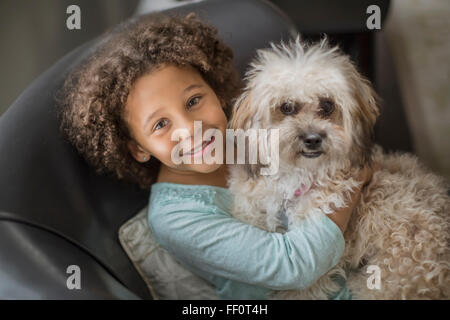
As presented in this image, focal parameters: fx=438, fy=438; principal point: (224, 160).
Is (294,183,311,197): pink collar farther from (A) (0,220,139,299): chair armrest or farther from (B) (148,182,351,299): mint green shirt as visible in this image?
(A) (0,220,139,299): chair armrest

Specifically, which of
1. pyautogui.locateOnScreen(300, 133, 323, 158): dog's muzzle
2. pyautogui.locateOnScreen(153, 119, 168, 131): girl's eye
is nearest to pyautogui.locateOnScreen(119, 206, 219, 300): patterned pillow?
pyautogui.locateOnScreen(153, 119, 168, 131): girl's eye

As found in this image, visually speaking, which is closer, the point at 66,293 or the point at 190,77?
the point at 66,293

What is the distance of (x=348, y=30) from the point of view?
0.95 meters

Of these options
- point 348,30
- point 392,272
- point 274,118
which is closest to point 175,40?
point 274,118

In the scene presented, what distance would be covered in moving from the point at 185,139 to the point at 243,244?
237mm

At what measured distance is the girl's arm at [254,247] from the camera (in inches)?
32.9

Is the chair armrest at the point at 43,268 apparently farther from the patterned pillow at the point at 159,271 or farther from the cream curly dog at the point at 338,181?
the cream curly dog at the point at 338,181

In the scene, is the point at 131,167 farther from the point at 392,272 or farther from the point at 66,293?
the point at 392,272

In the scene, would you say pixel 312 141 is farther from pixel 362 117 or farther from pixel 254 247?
pixel 254 247

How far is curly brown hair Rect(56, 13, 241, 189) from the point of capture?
0.88 m

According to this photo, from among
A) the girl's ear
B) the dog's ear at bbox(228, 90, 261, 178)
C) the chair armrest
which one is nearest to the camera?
the chair armrest

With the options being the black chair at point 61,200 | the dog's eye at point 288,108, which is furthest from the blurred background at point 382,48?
the dog's eye at point 288,108

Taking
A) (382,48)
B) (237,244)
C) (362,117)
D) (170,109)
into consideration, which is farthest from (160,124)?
(382,48)
